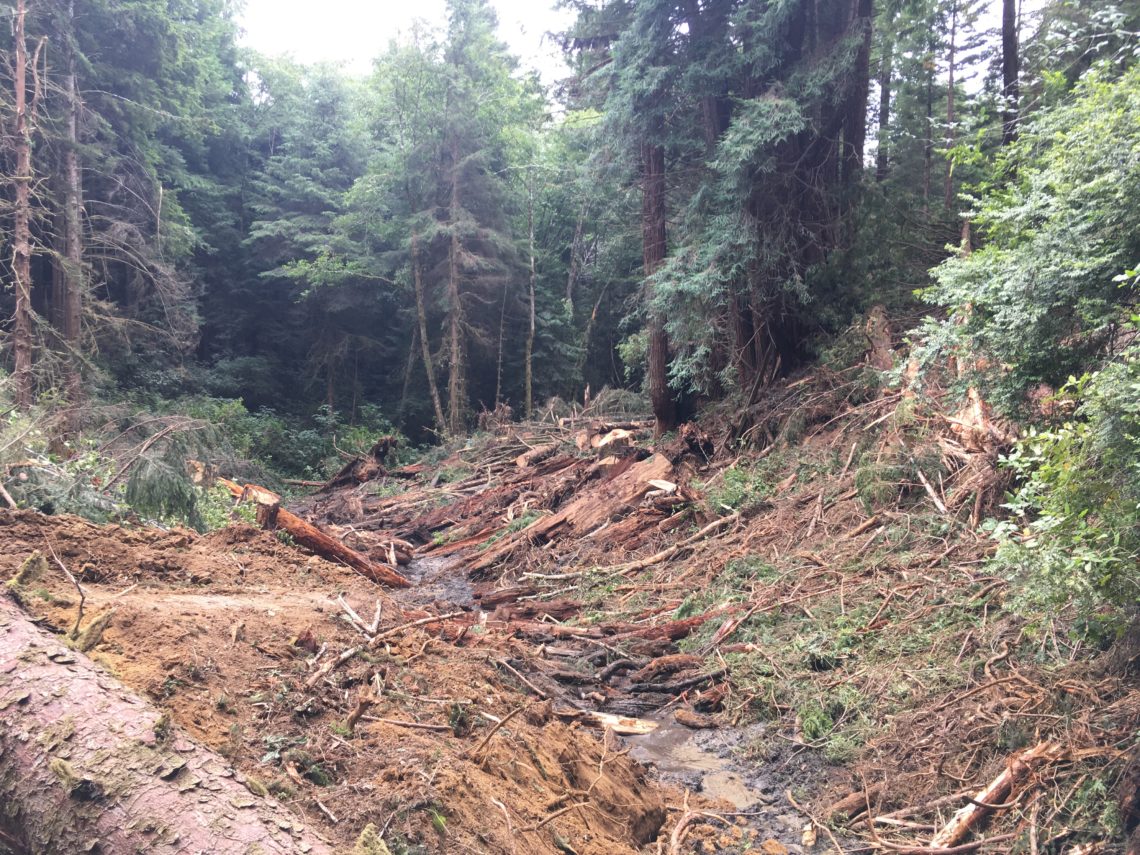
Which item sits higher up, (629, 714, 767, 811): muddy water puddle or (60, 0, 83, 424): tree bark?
(60, 0, 83, 424): tree bark

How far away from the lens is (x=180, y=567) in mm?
6090

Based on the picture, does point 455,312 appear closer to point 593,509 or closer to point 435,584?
point 593,509

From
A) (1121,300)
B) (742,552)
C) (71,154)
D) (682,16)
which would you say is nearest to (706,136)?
(682,16)

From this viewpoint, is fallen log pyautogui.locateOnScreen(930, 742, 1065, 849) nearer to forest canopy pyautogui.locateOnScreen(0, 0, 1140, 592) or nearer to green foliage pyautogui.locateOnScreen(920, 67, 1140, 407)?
forest canopy pyautogui.locateOnScreen(0, 0, 1140, 592)

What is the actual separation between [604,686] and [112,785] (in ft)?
17.3

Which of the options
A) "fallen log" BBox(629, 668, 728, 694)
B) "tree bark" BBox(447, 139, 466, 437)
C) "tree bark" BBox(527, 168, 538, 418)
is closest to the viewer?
"fallen log" BBox(629, 668, 728, 694)

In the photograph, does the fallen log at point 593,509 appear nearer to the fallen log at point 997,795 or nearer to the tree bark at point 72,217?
the fallen log at point 997,795

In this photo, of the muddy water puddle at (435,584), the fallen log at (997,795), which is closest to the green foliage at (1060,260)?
the fallen log at (997,795)

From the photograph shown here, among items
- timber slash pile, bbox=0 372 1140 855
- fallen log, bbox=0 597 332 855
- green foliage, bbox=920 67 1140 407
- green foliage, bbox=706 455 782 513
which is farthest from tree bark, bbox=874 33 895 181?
fallen log, bbox=0 597 332 855

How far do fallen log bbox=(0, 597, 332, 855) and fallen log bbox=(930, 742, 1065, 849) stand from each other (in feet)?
12.1

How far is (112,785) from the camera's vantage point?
7.90 feet

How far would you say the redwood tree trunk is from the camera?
49.8 feet

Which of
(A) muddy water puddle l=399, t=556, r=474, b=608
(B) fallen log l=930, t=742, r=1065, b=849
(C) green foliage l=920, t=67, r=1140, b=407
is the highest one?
(C) green foliage l=920, t=67, r=1140, b=407

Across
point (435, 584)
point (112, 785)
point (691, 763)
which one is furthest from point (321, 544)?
point (112, 785)
